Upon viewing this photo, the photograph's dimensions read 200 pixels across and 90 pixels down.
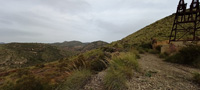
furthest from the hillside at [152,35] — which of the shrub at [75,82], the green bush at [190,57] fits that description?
the shrub at [75,82]

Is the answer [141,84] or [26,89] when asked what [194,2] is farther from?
[26,89]

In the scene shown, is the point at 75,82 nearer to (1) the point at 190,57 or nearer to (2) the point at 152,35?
(1) the point at 190,57

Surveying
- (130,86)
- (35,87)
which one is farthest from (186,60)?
(35,87)

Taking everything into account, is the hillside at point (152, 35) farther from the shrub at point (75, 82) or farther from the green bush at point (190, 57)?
the shrub at point (75, 82)

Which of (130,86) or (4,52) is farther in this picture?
(4,52)

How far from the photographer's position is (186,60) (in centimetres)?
769

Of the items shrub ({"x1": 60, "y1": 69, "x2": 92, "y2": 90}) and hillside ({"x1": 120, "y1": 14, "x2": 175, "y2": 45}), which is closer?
shrub ({"x1": 60, "y1": 69, "x2": 92, "y2": 90})

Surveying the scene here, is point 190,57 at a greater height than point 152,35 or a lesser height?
lesser

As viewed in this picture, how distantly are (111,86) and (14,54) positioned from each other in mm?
67549

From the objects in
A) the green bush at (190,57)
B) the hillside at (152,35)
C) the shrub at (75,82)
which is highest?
the hillside at (152,35)

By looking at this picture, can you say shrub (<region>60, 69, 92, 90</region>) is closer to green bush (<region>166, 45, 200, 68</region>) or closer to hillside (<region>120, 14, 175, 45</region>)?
green bush (<region>166, 45, 200, 68</region>)

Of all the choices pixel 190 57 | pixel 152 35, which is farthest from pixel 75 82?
pixel 152 35

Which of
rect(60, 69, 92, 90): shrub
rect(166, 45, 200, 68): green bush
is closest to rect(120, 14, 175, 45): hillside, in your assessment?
rect(166, 45, 200, 68): green bush

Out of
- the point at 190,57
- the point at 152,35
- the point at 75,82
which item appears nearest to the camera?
the point at 75,82
